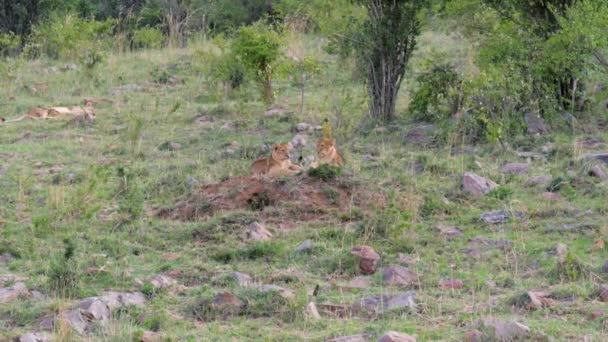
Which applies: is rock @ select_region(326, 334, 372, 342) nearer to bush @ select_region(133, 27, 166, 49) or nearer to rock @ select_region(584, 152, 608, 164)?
rock @ select_region(584, 152, 608, 164)

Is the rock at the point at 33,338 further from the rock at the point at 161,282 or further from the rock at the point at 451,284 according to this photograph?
the rock at the point at 451,284

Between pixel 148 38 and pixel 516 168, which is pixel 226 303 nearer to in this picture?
pixel 516 168

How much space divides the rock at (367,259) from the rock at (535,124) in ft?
13.0

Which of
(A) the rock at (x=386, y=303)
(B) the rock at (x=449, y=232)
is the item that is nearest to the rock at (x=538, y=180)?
(B) the rock at (x=449, y=232)

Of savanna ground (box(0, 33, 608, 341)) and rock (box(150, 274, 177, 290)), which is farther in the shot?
rock (box(150, 274, 177, 290))

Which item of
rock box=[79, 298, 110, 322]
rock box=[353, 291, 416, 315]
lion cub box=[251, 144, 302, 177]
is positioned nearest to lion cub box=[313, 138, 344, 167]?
lion cub box=[251, 144, 302, 177]

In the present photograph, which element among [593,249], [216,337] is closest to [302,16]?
[593,249]

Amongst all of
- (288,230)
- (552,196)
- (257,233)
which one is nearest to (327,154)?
(288,230)

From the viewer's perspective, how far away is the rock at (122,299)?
16.0 feet

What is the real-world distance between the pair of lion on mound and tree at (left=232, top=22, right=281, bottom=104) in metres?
3.55

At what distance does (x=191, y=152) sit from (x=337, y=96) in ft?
9.70

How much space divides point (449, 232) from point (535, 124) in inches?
131

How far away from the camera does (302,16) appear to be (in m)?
16.8

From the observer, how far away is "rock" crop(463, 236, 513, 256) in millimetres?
5934
